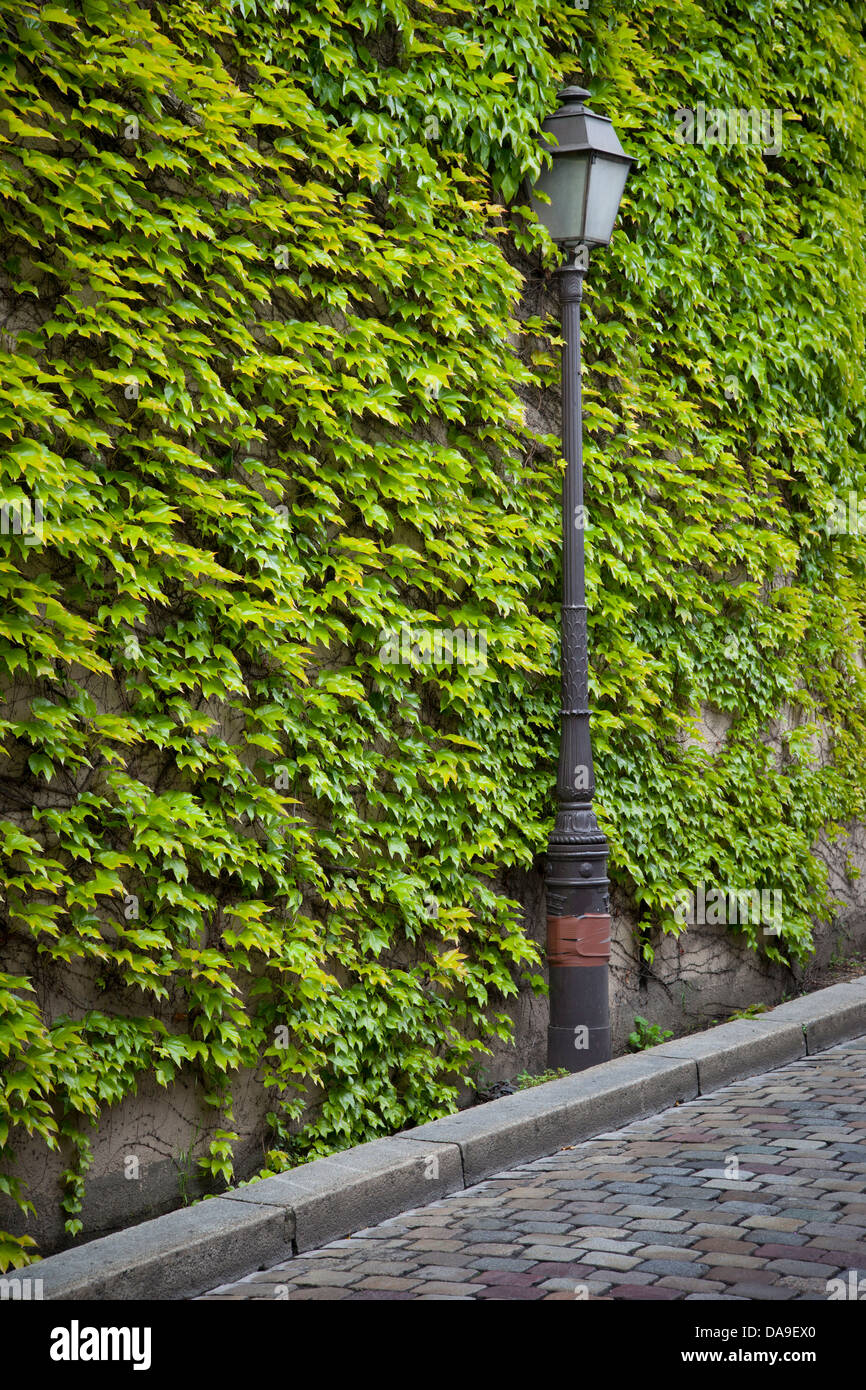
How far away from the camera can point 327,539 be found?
5.43 metres

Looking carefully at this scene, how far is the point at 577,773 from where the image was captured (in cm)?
633

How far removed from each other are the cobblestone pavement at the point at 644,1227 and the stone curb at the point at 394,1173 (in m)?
0.08

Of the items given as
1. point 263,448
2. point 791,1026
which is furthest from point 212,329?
point 791,1026

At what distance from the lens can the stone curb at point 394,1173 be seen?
3824 millimetres

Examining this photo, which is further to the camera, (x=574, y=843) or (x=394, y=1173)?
(x=574, y=843)

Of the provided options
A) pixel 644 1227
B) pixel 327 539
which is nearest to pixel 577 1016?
pixel 644 1227

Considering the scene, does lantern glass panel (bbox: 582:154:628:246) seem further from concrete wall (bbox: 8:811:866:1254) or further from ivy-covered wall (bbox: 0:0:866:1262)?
concrete wall (bbox: 8:811:866:1254)

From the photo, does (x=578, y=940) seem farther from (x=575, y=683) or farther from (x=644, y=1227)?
(x=644, y=1227)

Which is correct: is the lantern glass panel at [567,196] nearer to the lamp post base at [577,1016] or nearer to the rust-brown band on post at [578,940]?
the rust-brown band on post at [578,940]

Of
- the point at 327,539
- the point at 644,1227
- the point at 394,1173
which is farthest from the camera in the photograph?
the point at 327,539

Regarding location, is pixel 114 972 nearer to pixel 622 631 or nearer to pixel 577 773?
pixel 577 773

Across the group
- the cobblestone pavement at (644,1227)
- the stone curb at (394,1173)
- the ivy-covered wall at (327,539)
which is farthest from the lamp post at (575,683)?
the cobblestone pavement at (644,1227)

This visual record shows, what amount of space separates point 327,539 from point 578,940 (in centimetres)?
221
